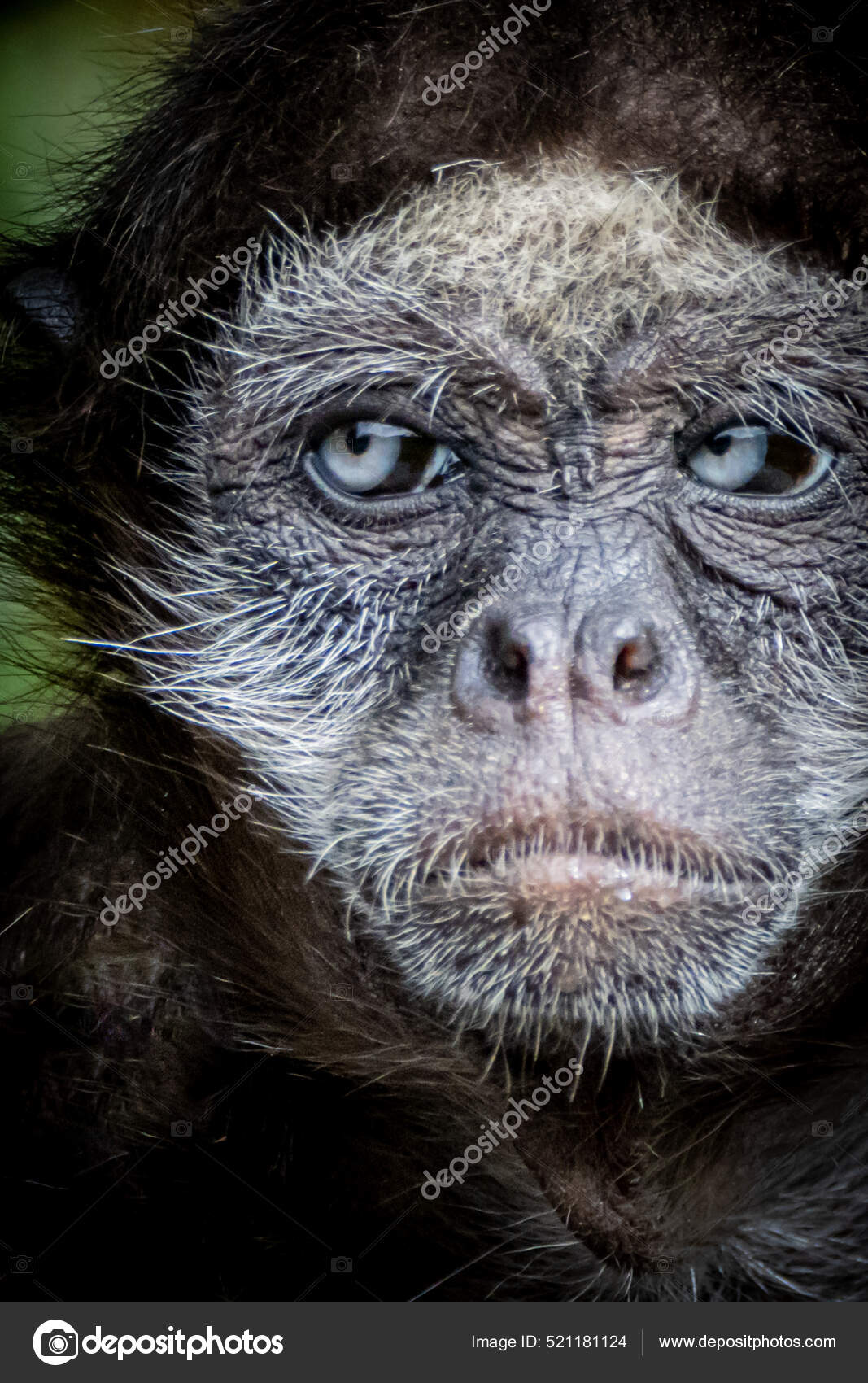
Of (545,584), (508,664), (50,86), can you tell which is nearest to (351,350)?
(545,584)

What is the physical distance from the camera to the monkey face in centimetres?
246

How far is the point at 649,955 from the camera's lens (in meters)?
2.55

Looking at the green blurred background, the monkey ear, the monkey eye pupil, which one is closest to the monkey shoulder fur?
the monkey eye pupil

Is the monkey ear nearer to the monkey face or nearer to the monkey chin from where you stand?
the monkey face

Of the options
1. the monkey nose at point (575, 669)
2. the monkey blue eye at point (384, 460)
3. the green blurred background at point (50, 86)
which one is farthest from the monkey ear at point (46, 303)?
the monkey nose at point (575, 669)

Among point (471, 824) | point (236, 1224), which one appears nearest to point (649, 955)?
point (471, 824)

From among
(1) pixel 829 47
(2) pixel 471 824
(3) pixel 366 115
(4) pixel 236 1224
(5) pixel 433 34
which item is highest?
(1) pixel 829 47

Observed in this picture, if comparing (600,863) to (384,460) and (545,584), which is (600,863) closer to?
(545,584)

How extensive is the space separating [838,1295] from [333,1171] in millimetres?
1039

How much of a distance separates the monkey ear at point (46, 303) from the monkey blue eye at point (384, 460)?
32.8 inches

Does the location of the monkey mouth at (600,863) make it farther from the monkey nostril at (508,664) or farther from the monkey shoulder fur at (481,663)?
the monkey nostril at (508,664)

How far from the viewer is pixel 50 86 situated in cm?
527

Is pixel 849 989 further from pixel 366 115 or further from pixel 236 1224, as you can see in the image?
pixel 366 115
